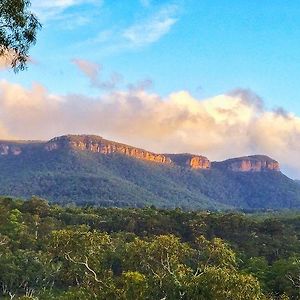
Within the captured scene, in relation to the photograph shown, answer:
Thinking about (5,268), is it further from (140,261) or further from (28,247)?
(140,261)

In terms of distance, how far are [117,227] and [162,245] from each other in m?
59.1

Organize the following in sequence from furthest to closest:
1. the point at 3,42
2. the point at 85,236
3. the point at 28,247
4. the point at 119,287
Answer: the point at 28,247 < the point at 85,236 < the point at 119,287 < the point at 3,42

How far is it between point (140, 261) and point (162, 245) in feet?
7.96

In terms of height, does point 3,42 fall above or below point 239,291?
above

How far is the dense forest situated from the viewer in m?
22.1

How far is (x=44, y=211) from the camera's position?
3548 inches

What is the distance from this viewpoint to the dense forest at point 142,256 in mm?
22094

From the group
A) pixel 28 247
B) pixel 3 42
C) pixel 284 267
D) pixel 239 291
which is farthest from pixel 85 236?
pixel 28 247

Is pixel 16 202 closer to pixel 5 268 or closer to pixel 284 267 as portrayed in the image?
pixel 5 268

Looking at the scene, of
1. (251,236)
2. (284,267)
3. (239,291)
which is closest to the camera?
(239,291)

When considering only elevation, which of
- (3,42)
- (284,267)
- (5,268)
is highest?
(3,42)

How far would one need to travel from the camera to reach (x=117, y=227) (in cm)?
8288

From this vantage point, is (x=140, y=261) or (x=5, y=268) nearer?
(x=140, y=261)

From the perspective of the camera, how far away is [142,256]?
26.2 m
